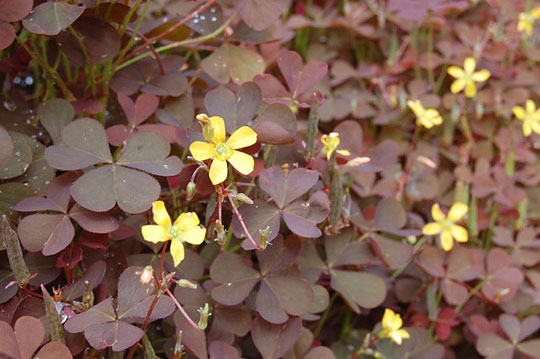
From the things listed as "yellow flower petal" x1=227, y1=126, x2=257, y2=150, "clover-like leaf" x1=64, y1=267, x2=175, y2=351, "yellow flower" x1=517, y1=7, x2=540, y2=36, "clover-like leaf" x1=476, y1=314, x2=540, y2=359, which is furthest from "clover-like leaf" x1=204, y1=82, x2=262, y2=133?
"yellow flower" x1=517, y1=7, x2=540, y2=36

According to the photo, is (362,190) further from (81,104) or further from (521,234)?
(81,104)

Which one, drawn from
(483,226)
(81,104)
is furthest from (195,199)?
(483,226)

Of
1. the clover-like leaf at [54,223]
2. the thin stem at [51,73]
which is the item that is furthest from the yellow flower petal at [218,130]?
the thin stem at [51,73]

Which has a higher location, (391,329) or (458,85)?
(458,85)

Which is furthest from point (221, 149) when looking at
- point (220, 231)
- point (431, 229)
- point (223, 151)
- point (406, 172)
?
point (406, 172)

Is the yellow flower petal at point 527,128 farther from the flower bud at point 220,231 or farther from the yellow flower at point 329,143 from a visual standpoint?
the flower bud at point 220,231

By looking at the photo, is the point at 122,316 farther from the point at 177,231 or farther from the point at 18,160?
the point at 18,160
